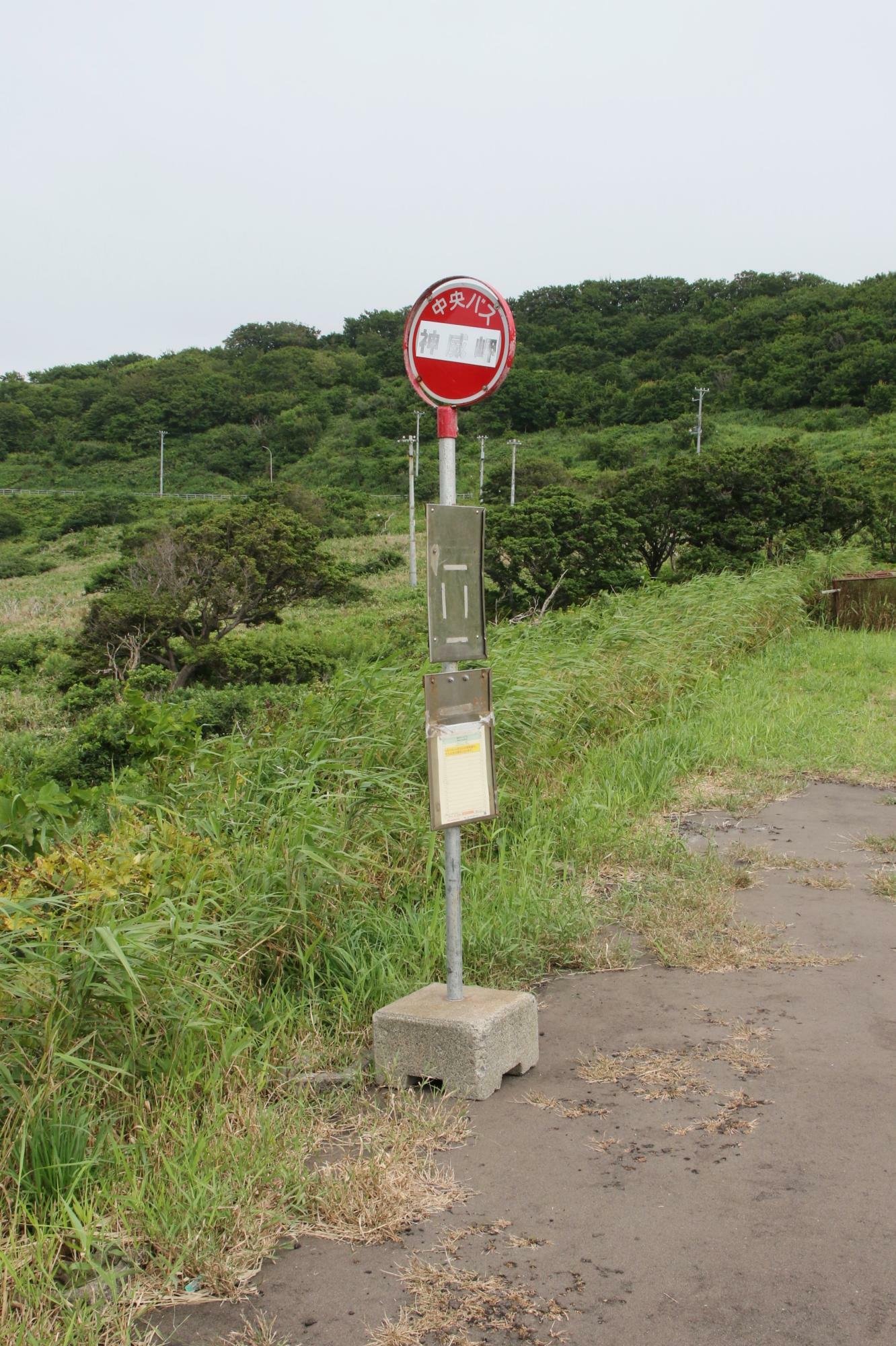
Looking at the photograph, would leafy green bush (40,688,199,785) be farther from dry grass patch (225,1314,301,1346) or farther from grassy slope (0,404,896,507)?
grassy slope (0,404,896,507)

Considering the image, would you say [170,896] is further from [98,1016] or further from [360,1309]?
[360,1309]

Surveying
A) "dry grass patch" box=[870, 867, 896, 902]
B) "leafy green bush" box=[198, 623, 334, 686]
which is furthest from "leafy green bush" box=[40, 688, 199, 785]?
"leafy green bush" box=[198, 623, 334, 686]

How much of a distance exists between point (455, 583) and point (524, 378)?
63899 millimetres

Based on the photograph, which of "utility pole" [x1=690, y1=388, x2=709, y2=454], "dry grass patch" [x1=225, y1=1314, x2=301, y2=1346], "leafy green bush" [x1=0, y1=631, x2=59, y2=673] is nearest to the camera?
"dry grass patch" [x1=225, y1=1314, x2=301, y2=1346]

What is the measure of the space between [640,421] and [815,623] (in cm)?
4841

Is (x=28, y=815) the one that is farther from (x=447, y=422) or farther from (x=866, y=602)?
(x=866, y=602)

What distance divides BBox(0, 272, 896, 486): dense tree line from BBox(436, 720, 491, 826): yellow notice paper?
53.4m

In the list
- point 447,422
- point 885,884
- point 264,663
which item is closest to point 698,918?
point 885,884

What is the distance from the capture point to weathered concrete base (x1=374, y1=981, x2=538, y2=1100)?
306 cm

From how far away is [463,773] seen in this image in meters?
3.23

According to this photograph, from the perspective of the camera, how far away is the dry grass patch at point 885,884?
486 centimetres

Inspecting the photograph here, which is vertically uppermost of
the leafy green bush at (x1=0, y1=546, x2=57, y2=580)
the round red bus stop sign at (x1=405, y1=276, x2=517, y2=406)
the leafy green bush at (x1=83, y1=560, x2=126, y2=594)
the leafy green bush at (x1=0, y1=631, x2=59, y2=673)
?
the round red bus stop sign at (x1=405, y1=276, x2=517, y2=406)

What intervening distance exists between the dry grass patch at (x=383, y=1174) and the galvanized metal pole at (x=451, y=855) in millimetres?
384

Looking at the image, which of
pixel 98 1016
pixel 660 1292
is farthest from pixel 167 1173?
pixel 660 1292
